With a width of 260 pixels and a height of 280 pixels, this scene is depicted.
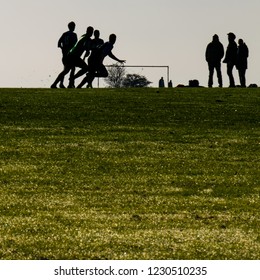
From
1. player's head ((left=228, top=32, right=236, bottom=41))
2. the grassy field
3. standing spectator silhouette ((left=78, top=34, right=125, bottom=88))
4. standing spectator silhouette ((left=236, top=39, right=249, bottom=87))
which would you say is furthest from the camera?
standing spectator silhouette ((left=236, top=39, right=249, bottom=87))

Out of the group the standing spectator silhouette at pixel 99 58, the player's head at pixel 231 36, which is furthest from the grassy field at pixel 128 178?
the player's head at pixel 231 36

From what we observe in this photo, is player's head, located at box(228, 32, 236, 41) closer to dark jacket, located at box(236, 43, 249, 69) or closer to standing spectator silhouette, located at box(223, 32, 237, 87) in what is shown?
standing spectator silhouette, located at box(223, 32, 237, 87)

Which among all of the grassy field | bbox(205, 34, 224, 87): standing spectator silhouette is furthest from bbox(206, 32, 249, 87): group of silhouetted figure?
the grassy field

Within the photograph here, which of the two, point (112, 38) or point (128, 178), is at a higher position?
point (112, 38)

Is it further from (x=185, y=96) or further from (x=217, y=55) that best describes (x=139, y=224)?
(x=217, y=55)

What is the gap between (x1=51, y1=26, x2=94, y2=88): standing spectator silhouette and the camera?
3541cm

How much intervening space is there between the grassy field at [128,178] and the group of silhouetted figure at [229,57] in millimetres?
9374

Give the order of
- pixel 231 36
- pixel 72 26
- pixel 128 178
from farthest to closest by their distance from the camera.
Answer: pixel 231 36 → pixel 72 26 → pixel 128 178

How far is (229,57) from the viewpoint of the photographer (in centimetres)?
3975

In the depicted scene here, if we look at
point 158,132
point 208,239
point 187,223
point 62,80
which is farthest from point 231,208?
point 62,80

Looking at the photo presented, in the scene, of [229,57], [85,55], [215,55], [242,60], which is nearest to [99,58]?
[85,55]

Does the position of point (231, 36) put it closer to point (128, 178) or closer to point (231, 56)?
point (231, 56)

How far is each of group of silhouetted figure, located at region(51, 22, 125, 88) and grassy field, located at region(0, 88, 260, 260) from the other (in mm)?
5839

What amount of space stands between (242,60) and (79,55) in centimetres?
750
